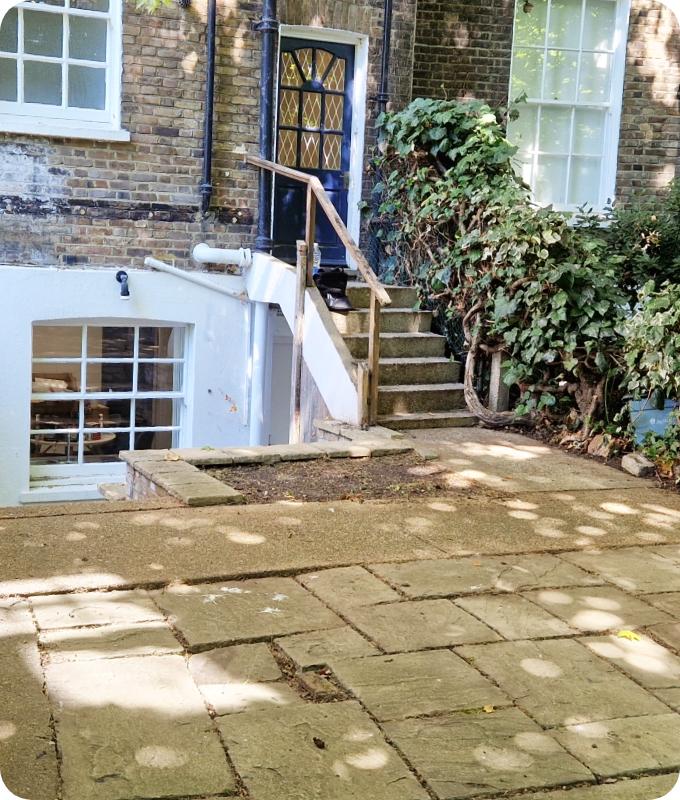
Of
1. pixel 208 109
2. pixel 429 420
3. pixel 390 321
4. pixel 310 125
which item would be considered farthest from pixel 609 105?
pixel 429 420

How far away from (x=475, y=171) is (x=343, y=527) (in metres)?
4.37

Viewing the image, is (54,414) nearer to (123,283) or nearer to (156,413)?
(156,413)

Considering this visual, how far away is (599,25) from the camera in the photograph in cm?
1084

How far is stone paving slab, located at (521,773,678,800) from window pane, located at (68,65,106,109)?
7.76 m

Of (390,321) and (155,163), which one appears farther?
(155,163)

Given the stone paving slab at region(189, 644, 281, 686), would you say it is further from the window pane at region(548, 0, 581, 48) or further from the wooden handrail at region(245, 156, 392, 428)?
the window pane at region(548, 0, 581, 48)

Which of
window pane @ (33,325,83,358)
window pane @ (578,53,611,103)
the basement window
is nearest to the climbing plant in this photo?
window pane @ (578,53,611,103)

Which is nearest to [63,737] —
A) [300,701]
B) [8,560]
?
[300,701]

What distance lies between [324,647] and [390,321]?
17.5ft

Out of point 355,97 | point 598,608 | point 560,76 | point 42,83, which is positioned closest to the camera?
point 598,608

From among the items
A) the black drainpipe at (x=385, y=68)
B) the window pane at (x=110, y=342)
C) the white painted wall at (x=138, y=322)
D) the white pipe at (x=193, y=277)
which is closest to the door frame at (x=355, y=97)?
the black drainpipe at (x=385, y=68)

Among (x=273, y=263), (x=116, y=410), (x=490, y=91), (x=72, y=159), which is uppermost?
(x=490, y=91)

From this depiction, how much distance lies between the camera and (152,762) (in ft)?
8.64

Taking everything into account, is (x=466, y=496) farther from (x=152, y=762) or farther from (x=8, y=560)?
(x=152, y=762)
